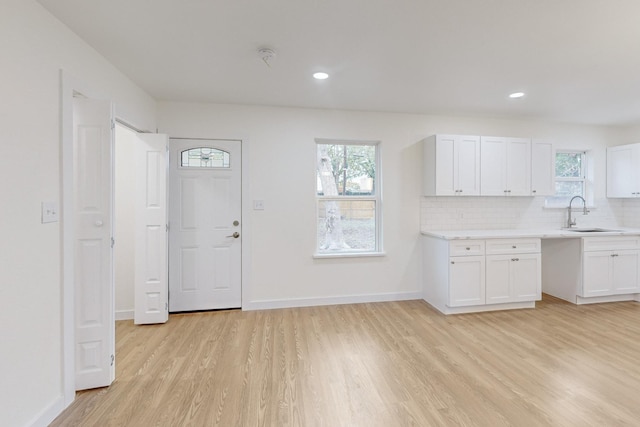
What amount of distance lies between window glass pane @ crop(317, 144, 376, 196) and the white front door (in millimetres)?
1069

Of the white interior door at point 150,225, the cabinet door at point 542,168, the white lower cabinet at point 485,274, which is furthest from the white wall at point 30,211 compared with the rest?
the cabinet door at point 542,168

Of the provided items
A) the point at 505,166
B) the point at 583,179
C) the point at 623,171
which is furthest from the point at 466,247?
the point at 623,171

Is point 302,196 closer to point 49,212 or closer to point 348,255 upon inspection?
point 348,255

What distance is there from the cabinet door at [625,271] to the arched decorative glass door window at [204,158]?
5.04m

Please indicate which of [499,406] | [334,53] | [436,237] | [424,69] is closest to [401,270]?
[436,237]

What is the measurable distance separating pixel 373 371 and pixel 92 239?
226 centimetres

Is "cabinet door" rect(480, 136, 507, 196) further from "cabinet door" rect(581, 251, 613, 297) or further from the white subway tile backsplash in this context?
"cabinet door" rect(581, 251, 613, 297)

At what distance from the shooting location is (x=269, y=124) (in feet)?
12.3

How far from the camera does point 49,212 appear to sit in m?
1.82

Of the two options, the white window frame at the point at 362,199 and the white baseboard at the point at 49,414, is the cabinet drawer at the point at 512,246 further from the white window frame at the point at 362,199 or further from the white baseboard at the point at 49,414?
the white baseboard at the point at 49,414

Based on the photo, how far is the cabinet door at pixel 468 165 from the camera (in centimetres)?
387

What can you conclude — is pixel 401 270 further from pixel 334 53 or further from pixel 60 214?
pixel 60 214

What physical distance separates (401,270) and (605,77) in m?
2.87

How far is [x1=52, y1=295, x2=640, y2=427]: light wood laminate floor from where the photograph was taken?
1.86m
